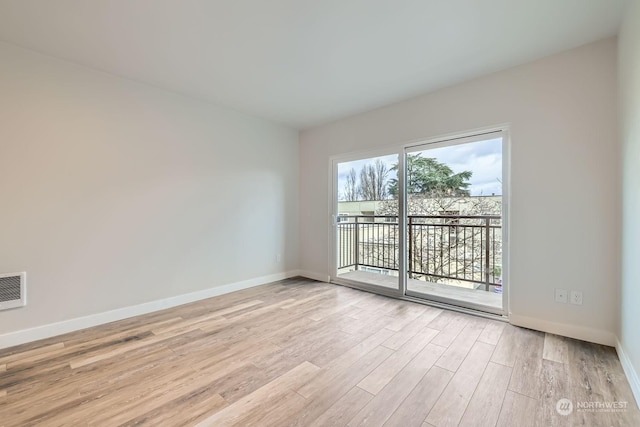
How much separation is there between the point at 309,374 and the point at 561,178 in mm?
2664

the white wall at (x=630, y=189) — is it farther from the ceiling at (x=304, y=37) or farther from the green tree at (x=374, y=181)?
the green tree at (x=374, y=181)

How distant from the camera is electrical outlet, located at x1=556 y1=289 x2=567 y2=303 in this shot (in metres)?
2.36

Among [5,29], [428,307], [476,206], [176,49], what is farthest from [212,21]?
[428,307]

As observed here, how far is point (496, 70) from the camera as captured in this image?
2658mm

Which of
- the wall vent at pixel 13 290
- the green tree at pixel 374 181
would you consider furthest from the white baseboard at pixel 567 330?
the wall vent at pixel 13 290

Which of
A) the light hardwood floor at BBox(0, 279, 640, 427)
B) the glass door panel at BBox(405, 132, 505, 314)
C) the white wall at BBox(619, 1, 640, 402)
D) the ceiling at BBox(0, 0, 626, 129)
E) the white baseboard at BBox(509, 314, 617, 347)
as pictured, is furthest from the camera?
the glass door panel at BBox(405, 132, 505, 314)

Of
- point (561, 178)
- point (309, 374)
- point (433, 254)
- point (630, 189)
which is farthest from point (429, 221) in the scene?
point (309, 374)

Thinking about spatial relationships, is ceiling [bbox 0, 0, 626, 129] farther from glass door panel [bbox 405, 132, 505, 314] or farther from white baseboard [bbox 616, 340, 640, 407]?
white baseboard [bbox 616, 340, 640, 407]

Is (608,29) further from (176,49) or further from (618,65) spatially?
(176,49)

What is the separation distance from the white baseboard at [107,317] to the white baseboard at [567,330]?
10.6 ft

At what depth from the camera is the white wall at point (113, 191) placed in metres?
2.31

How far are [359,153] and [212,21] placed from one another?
7.93 ft

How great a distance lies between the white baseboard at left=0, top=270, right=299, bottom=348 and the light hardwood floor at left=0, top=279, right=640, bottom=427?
0.31ft

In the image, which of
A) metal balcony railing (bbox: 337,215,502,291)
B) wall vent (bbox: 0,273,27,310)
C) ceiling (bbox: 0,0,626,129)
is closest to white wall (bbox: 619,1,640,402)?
ceiling (bbox: 0,0,626,129)
